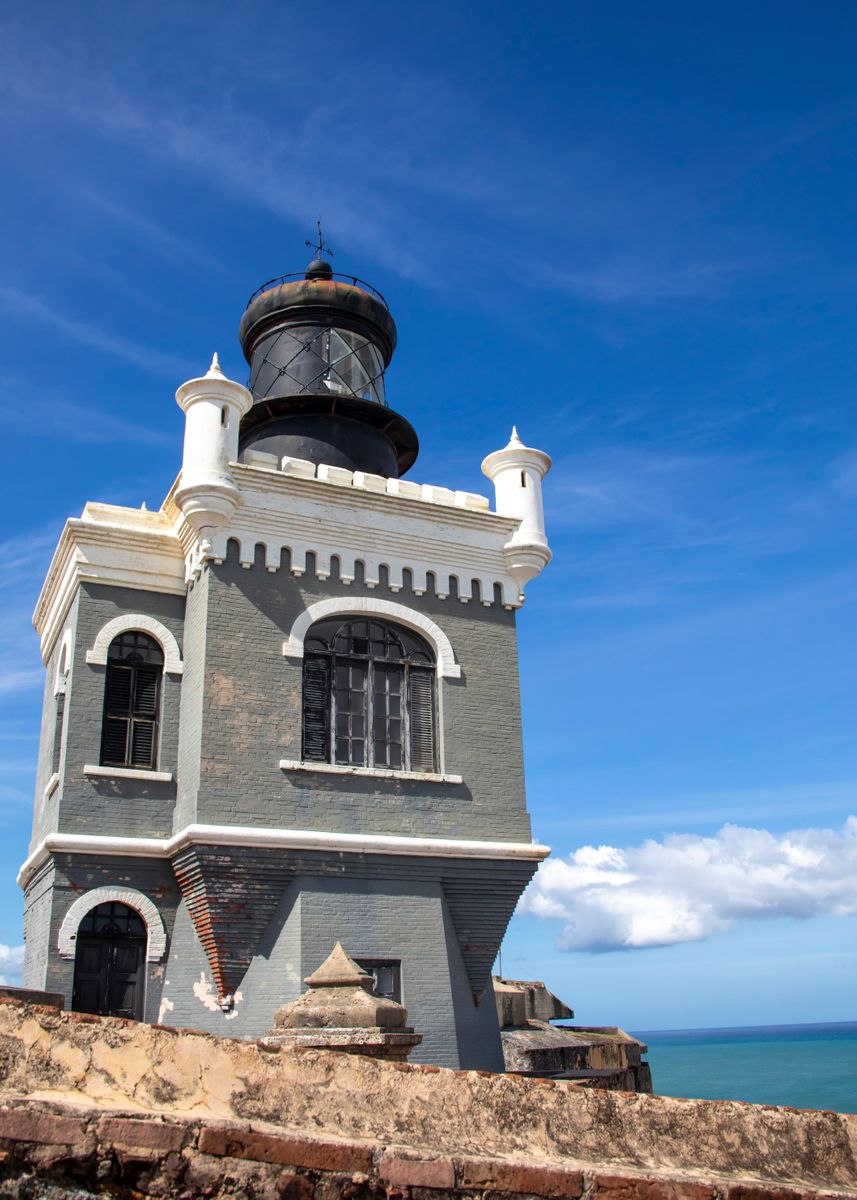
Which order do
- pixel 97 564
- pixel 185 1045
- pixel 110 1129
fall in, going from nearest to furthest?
pixel 110 1129
pixel 185 1045
pixel 97 564

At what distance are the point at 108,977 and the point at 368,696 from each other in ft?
16.7

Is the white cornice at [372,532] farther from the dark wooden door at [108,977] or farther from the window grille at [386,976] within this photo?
the dark wooden door at [108,977]

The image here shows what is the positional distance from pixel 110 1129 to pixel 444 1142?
A: 5.91 feet

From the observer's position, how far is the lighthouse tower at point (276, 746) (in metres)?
14.5

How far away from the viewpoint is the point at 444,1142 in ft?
20.0

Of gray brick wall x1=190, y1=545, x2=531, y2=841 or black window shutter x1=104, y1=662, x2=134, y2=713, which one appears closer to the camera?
gray brick wall x1=190, y1=545, x2=531, y2=841

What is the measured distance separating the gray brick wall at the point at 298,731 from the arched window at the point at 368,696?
0.33 metres

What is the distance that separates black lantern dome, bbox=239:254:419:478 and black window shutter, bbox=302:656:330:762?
4.68 meters

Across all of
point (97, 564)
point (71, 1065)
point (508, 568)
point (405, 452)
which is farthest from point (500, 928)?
point (71, 1065)

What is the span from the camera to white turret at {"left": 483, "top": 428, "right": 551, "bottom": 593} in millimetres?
17547

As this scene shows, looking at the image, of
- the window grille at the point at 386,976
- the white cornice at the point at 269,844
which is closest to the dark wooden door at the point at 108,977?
the white cornice at the point at 269,844

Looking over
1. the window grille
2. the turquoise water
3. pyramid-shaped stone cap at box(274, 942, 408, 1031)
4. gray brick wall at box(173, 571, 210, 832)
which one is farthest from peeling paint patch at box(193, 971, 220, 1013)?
the turquoise water

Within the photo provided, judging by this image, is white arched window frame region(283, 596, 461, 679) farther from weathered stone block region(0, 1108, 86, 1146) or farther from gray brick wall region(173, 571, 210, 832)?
weathered stone block region(0, 1108, 86, 1146)

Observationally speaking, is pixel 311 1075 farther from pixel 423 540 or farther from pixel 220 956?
pixel 423 540
